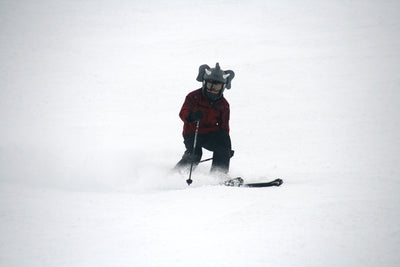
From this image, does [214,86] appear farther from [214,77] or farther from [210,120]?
[210,120]

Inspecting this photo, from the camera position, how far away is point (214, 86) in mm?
5406

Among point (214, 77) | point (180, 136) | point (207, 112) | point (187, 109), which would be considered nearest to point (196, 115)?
point (187, 109)

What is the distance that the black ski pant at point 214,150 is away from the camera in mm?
5367

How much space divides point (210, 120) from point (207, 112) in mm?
146

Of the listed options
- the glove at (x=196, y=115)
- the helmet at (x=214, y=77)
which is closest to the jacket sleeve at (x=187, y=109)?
the glove at (x=196, y=115)

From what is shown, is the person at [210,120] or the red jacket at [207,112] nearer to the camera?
the person at [210,120]

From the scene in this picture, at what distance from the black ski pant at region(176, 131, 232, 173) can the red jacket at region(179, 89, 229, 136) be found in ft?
0.31

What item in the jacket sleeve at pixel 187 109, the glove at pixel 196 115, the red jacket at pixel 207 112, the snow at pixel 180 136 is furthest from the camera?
the red jacket at pixel 207 112

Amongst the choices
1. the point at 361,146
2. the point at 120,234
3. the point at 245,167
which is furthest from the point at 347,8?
the point at 120,234

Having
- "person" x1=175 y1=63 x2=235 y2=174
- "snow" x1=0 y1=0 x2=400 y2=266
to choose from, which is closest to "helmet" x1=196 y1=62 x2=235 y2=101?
"person" x1=175 y1=63 x2=235 y2=174

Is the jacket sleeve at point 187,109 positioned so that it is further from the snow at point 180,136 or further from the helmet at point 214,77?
the snow at point 180,136

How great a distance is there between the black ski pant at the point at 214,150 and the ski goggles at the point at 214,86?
68 cm

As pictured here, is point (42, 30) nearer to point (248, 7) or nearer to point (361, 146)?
point (248, 7)

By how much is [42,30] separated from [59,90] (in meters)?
10.8
